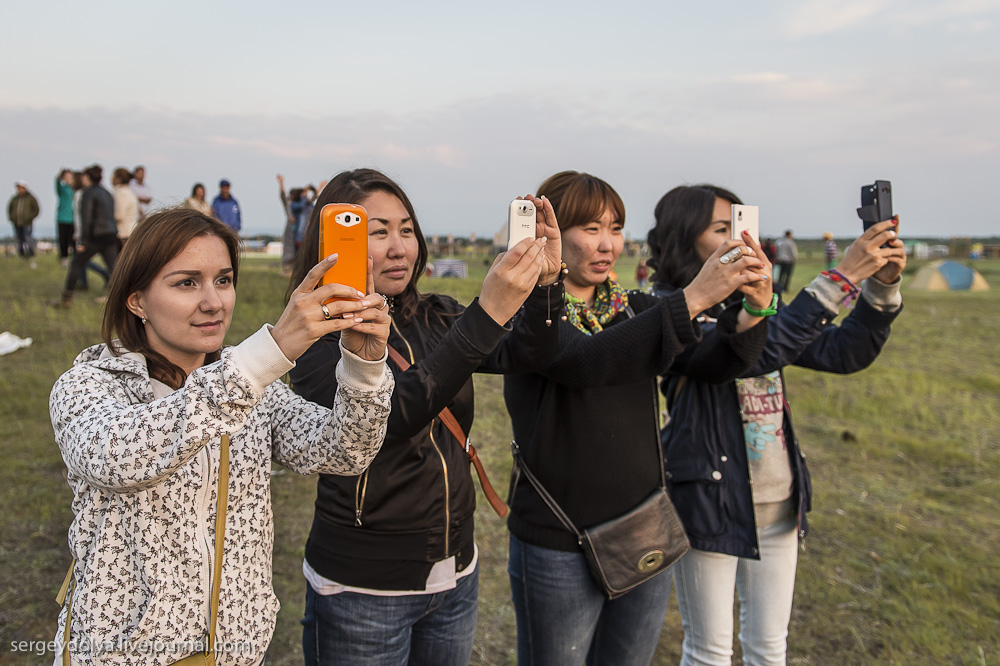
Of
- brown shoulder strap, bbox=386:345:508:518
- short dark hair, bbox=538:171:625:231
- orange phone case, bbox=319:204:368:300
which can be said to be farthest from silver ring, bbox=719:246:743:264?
orange phone case, bbox=319:204:368:300

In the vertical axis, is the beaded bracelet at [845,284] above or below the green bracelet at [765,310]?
above

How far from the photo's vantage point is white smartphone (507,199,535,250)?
189cm

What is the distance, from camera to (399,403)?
1.90 m

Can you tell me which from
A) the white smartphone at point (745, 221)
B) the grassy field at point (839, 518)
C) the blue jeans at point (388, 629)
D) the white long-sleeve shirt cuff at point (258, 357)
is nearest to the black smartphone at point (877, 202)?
the white smartphone at point (745, 221)

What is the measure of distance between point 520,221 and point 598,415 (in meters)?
0.88

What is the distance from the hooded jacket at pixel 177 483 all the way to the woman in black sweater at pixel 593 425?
79 cm

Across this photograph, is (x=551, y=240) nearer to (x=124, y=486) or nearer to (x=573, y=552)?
(x=573, y=552)

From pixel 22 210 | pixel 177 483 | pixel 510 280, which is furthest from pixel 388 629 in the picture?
pixel 22 210

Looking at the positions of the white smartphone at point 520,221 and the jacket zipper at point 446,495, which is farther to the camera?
the jacket zipper at point 446,495

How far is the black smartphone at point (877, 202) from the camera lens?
273 centimetres

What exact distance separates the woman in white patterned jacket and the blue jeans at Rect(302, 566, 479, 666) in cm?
31

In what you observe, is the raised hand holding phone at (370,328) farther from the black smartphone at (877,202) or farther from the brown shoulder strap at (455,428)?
the black smartphone at (877,202)

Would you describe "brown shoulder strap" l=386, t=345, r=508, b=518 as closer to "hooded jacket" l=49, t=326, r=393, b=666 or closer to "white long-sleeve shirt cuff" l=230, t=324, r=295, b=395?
"hooded jacket" l=49, t=326, r=393, b=666

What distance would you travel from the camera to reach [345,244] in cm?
143
